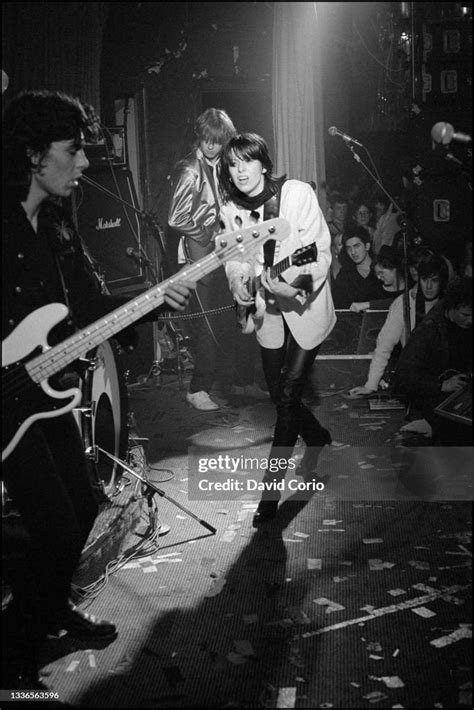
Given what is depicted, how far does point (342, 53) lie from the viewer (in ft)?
34.7

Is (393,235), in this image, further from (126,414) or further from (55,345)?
(55,345)

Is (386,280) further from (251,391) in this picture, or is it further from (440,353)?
(440,353)

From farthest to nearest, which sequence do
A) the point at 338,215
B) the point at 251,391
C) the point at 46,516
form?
the point at 338,215 < the point at 251,391 < the point at 46,516

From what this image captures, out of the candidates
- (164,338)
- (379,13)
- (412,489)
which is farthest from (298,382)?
(379,13)

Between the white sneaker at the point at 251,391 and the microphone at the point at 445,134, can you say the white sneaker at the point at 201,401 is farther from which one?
the microphone at the point at 445,134

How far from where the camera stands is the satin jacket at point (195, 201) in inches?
225

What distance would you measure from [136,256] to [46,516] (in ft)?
13.6

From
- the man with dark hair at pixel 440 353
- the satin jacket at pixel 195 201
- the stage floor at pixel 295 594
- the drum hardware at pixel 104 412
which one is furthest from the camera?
the satin jacket at pixel 195 201

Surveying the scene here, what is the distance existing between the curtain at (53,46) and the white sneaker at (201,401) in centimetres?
248

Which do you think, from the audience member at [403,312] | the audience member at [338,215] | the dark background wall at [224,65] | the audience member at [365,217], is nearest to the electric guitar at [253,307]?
the dark background wall at [224,65]

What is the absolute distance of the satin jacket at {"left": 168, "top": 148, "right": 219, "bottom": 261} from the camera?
572 centimetres

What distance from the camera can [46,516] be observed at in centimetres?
236

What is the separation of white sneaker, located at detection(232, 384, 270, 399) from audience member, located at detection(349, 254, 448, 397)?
783 millimetres

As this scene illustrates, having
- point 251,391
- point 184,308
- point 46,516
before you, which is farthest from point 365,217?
point 46,516
